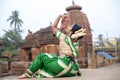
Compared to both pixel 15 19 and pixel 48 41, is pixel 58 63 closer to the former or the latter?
pixel 48 41

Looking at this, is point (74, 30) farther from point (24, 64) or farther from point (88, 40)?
point (88, 40)

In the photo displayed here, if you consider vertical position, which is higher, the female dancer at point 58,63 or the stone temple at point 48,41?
the stone temple at point 48,41

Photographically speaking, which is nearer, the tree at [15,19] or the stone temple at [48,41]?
the stone temple at [48,41]

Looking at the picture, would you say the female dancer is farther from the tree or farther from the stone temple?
the tree

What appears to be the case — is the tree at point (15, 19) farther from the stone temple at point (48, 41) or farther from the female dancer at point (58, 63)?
the female dancer at point (58, 63)

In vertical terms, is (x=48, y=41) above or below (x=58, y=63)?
above

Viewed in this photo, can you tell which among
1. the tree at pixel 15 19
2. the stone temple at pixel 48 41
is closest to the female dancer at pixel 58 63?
the stone temple at pixel 48 41

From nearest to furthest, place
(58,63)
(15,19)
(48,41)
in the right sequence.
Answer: (58,63) < (48,41) < (15,19)

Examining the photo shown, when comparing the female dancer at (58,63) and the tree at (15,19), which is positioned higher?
the tree at (15,19)

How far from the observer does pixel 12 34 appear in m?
35.4

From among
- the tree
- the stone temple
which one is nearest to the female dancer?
the stone temple

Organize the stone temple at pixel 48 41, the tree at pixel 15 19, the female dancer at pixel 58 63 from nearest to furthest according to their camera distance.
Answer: the female dancer at pixel 58 63
the stone temple at pixel 48 41
the tree at pixel 15 19

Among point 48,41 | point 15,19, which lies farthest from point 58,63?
point 15,19

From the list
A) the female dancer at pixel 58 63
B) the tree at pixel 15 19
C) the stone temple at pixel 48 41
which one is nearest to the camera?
the female dancer at pixel 58 63
